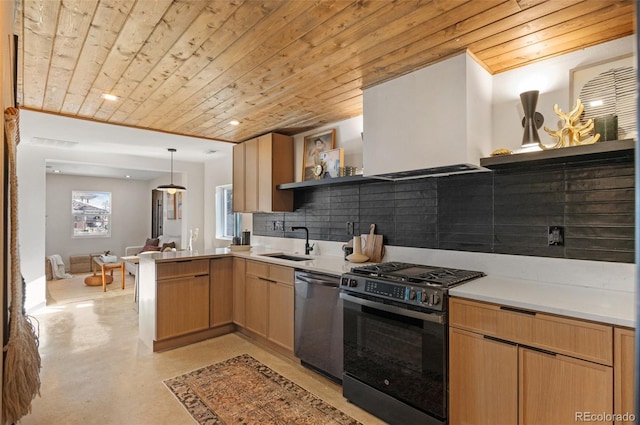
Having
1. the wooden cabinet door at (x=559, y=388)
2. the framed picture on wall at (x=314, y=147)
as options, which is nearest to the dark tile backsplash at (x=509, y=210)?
the framed picture on wall at (x=314, y=147)

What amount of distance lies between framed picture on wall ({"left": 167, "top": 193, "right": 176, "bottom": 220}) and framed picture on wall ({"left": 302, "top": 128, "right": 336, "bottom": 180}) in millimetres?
5358

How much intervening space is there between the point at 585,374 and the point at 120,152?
630 centimetres

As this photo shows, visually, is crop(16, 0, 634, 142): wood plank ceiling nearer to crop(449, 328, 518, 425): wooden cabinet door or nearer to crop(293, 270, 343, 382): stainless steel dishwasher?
crop(293, 270, 343, 382): stainless steel dishwasher

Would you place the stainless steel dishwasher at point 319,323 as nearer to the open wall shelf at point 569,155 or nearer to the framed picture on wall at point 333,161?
the framed picture on wall at point 333,161

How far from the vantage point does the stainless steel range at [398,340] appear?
1.89 m

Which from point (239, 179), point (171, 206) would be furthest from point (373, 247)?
point (171, 206)

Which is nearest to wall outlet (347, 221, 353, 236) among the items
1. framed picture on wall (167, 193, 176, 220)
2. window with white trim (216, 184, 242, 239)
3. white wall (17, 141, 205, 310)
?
window with white trim (216, 184, 242, 239)

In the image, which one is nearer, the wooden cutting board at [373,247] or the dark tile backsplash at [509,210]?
the dark tile backsplash at [509,210]

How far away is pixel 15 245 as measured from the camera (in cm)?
139

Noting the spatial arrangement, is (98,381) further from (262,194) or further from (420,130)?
(420,130)

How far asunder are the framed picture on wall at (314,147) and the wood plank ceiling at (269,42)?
0.61m

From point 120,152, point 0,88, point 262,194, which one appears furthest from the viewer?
point 120,152

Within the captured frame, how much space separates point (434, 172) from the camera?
7.92 ft

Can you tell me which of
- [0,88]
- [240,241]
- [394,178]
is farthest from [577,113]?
[240,241]
